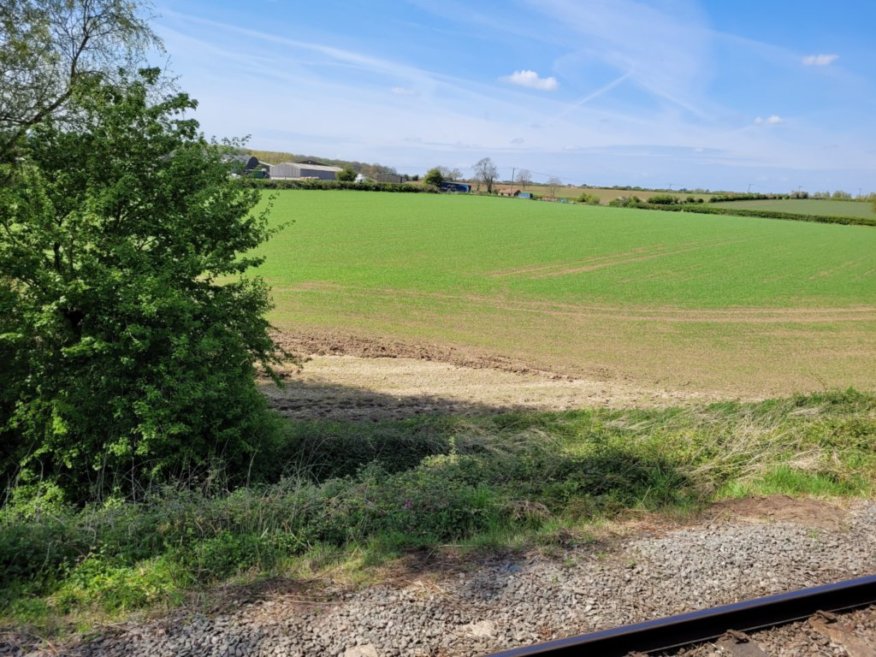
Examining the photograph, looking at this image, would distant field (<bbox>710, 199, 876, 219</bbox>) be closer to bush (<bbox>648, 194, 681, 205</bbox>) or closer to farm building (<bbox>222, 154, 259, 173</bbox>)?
bush (<bbox>648, 194, 681, 205</bbox>)

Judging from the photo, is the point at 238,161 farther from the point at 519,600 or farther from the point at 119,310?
the point at 519,600

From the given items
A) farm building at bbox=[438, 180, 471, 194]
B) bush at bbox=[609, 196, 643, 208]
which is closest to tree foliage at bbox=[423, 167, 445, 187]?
farm building at bbox=[438, 180, 471, 194]

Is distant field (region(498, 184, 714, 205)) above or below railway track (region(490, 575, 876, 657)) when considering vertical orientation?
above

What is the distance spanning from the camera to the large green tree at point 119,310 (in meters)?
9.39

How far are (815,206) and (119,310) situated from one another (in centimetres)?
Answer: 14418

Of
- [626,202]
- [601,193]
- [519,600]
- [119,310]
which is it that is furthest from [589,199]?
[519,600]

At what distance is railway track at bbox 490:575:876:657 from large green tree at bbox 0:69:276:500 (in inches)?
258

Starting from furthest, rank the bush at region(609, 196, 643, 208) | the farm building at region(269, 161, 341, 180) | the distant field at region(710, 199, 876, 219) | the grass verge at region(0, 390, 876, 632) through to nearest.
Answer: the farm building at region(269, 161, 341, 180) < the bush at region(609, 196, 643, 208) < the distant field at region(710, 199, 876, 219) < the grass verge at region(0, 390, 876, 632)

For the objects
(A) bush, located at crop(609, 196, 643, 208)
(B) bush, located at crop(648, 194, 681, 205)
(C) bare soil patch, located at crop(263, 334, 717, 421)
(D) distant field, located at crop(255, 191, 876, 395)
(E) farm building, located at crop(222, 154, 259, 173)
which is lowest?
(C) bare soil patch, located at crop(263, 334, 717, 421)

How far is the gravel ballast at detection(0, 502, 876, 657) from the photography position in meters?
4.86

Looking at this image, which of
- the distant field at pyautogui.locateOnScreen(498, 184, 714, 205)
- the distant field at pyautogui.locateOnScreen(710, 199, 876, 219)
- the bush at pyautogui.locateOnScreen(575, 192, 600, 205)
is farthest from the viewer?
the distant field at pyautogui.locateOnScreen(498, 184, 714, 205)

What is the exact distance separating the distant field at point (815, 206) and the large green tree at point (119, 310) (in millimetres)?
123710

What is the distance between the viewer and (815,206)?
12619 cm

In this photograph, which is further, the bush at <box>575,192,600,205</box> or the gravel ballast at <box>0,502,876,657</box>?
the bush at <box>575,192,600,205</box>
